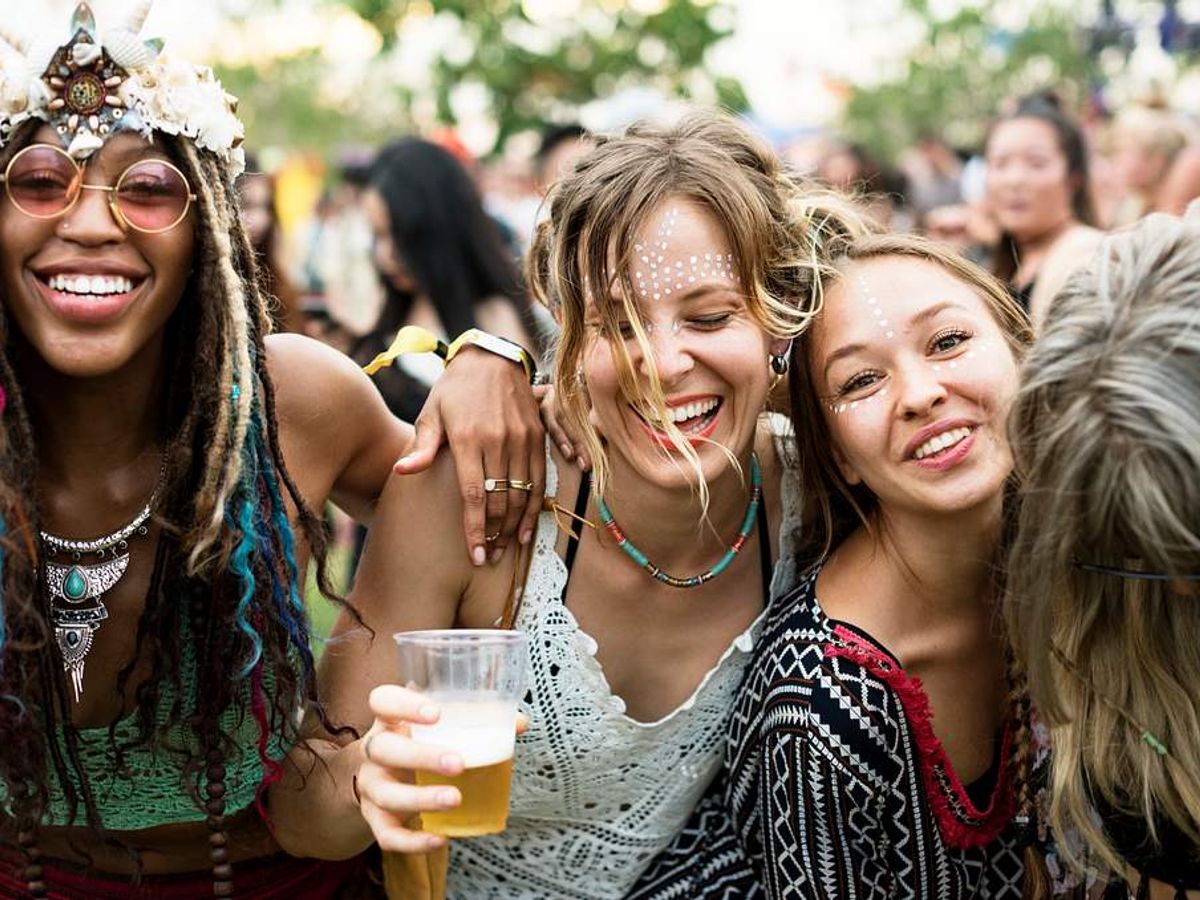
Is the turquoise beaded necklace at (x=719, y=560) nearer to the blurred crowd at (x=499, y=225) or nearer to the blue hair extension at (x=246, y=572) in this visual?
the blue hair extension at (x=246, y=572)

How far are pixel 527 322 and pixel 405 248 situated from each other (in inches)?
23.1

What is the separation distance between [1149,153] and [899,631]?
6188 millimetres

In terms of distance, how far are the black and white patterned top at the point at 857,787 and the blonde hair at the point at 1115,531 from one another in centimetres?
24

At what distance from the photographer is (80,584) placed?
2516 mm

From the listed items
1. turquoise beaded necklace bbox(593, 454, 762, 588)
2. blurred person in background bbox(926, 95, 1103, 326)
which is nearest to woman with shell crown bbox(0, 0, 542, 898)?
turquoise beaded necklace bbox(593, 454, 762, 588)

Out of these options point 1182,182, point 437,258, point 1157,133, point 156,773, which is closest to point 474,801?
point 156,773

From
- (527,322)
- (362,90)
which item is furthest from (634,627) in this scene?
(362,90)

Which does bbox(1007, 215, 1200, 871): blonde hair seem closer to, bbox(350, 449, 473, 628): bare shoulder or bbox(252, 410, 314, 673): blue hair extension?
bbox(350, 449, 473, 628): bare shoulder

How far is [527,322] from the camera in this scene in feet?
19.7

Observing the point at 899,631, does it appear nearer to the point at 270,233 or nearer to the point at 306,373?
the point at 306,373

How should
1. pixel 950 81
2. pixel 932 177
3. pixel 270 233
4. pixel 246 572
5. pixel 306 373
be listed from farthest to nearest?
pixel 950 81 < pixel 932 177 < pixel 270 233 < pixel 306 373 < pixel 246 572

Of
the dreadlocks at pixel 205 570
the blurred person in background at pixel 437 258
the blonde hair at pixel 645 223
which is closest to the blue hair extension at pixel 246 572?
the dreadlocks at pixel 205 570

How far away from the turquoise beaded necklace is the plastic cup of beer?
85 cm

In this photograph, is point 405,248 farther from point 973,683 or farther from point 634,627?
point 973,683
